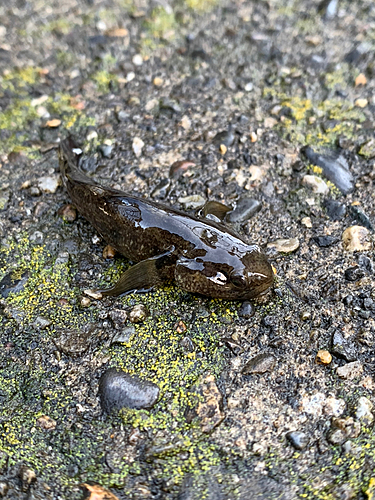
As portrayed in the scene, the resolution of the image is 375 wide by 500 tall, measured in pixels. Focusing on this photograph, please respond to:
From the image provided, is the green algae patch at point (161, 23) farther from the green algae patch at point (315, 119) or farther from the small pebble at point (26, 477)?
the small pebble at point (26, 477)

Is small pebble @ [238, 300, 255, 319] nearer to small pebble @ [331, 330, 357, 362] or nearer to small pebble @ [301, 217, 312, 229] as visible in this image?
small pebble @ [331, 330, 357, 362]

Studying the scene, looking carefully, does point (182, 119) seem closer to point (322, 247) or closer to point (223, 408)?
point (322, 247)

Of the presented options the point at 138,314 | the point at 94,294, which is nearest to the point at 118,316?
the point at 138,314

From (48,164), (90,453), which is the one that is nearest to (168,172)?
(48,164)

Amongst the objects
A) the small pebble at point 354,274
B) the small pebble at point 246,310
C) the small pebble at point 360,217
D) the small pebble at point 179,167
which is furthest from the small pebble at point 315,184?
the small pebble at point 246,310

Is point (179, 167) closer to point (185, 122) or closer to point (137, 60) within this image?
point (185, 122)
